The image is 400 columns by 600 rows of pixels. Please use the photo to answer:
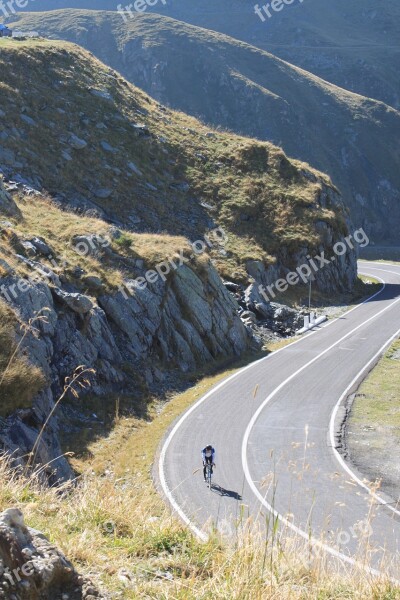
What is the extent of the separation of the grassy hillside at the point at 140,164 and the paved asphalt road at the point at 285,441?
42.4 feet

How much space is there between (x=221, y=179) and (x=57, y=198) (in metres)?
19.1

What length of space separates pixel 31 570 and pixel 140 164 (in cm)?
5233

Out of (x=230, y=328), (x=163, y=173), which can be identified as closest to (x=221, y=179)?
(x=163, y=173)

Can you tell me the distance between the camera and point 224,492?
57.7 feet

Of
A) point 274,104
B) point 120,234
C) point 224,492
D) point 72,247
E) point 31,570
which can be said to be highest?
point 274,104

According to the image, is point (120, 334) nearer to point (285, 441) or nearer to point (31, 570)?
point (285, 441)

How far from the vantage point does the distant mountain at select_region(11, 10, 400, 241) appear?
11838 cm

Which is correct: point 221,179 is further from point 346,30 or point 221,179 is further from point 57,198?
point 346,30

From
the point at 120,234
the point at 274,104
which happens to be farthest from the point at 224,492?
the point at 274,104

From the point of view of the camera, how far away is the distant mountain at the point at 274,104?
118 meters

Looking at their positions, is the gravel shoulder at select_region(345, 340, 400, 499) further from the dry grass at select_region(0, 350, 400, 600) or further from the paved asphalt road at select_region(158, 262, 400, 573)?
the dry grass at select_region(0, 350, 400, 600)

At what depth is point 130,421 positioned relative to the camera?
24609 mm

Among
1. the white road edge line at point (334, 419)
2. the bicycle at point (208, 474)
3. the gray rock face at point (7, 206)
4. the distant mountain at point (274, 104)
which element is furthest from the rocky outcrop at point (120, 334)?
the distant mountain at point (274, 104)

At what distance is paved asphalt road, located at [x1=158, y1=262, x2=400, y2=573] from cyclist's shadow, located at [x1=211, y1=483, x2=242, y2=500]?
0.10 ft
